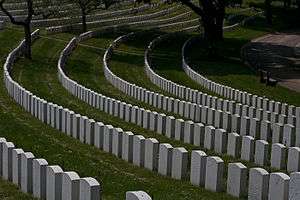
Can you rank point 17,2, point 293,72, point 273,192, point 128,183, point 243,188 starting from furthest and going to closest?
point 17,2
point 293,72
point 128,183
point 243,188
point 273,192

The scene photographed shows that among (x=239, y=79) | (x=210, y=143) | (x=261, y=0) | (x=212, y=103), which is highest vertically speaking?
(x=210, y=143)

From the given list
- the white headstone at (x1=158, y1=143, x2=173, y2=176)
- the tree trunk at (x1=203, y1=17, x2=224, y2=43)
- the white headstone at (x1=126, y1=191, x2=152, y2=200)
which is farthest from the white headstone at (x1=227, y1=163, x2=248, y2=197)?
the tree trunk at (x1=203, y1=17, x2=224, y2=43)

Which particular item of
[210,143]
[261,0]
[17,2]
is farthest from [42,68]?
[261,0]

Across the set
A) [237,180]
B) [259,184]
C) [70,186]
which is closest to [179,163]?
[237,180]

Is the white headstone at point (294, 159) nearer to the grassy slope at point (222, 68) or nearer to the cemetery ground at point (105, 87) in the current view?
the cemetery ground at point (105, 87)

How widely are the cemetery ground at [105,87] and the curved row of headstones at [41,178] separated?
10.6 inches

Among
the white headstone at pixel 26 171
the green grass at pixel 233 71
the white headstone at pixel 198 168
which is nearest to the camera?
the white headstone at pixel 26 171

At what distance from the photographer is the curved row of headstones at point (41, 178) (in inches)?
313

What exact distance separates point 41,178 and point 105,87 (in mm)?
20708

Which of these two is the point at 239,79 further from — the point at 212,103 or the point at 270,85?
the point at 212,103

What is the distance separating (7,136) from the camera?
54.0 feet

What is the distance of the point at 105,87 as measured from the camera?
30.1 m

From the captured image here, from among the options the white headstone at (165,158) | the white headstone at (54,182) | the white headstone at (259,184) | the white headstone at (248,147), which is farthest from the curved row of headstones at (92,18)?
the white headstone at (54,182)

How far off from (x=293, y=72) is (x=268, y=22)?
3529 cm
